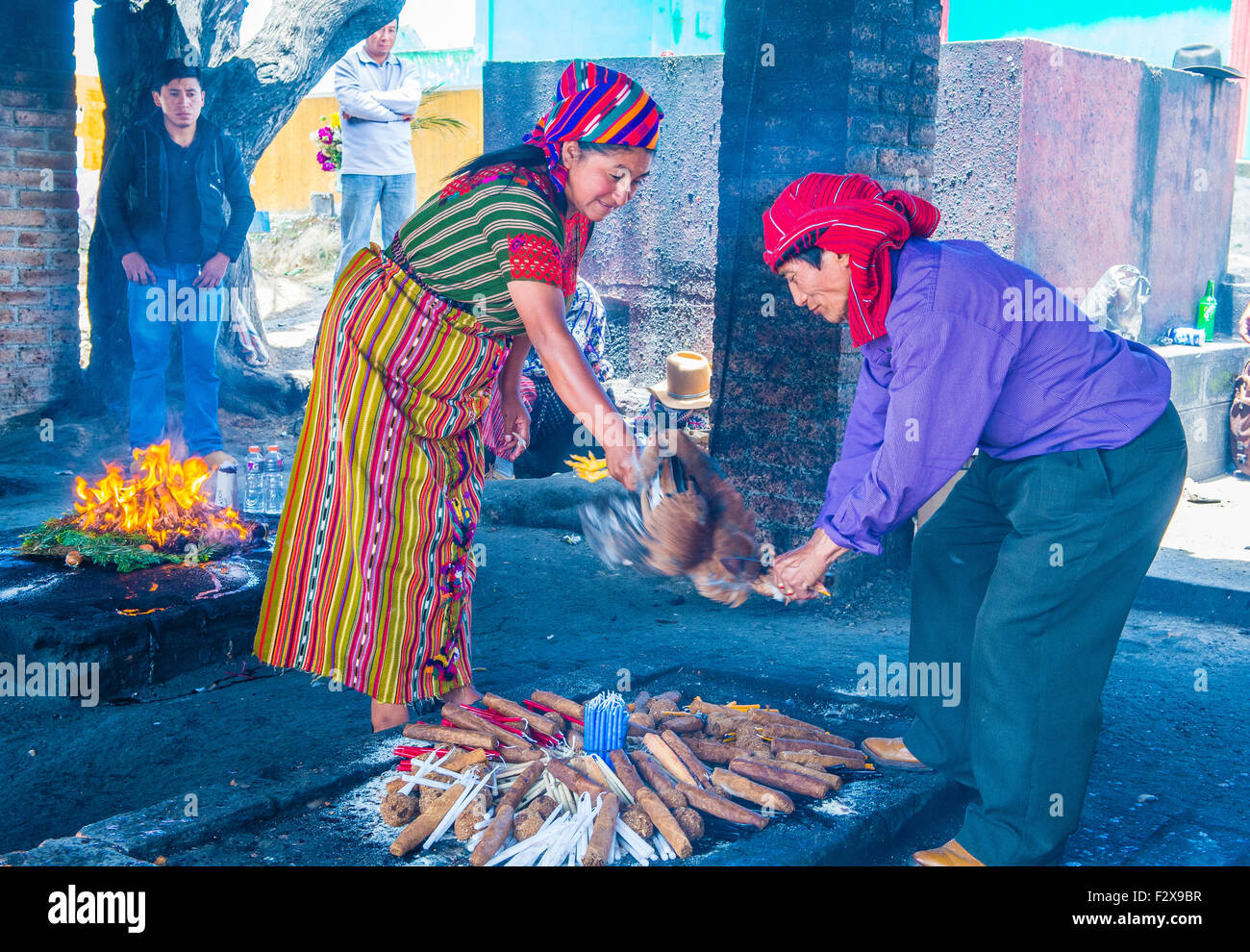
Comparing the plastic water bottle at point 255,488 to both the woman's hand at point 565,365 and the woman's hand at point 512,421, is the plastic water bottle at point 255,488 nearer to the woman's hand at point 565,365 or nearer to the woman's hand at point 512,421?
the woman's hand at point 512,421

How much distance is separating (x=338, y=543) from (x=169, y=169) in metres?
5.07

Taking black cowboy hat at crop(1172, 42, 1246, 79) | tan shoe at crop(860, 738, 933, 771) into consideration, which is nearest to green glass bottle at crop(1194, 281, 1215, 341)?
black cowboy hat at crop(1172, 42, 1246, 79)

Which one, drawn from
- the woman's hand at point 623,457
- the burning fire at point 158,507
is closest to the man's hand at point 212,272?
the burning fire at point 158,507

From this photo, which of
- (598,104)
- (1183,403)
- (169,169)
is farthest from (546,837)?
(1183,403)

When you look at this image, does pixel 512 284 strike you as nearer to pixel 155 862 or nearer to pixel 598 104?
pixel 598 104

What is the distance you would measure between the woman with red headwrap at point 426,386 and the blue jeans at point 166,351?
455cm

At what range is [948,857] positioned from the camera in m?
2.92

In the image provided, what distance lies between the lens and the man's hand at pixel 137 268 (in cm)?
729

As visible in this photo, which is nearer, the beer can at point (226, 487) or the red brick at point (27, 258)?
the beer can at point (226, 487)

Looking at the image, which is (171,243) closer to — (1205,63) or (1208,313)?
(1208,313)

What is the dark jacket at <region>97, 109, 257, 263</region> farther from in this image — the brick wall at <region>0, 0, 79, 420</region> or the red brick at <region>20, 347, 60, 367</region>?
the red brick at <region>20, 347, 60, 367</region>

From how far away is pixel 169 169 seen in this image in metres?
7.39

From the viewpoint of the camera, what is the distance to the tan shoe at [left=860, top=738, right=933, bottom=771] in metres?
3.44
